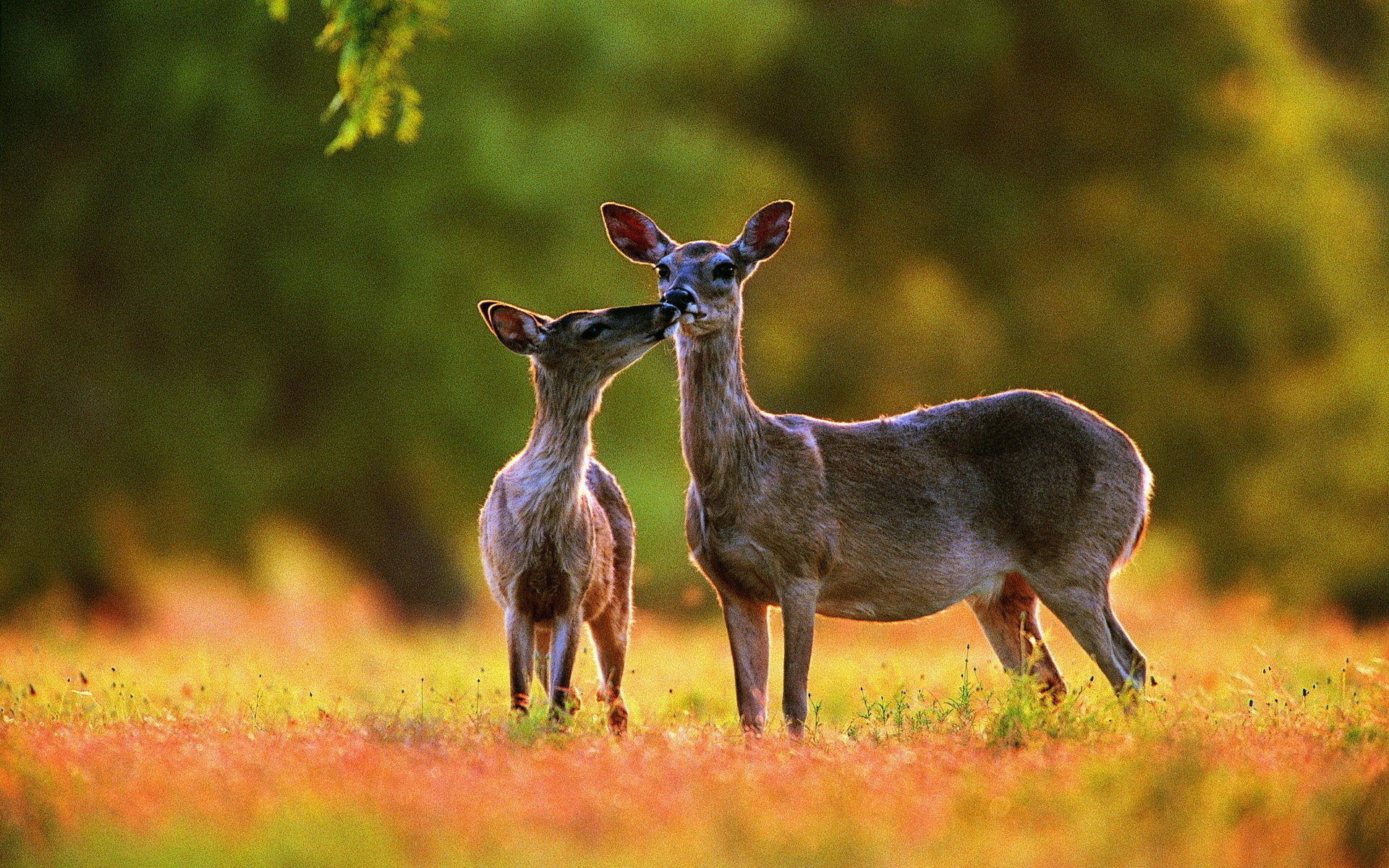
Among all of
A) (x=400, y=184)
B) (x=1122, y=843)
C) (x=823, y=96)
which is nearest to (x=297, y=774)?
(x=1122, y=843)

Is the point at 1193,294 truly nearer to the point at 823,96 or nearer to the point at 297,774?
the point at 823,96

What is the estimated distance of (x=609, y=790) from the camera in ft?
18.1

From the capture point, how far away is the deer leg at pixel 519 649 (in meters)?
7.96

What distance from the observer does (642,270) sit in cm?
1972

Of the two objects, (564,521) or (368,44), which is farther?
(368,44)

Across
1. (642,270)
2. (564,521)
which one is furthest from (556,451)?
(642,270)

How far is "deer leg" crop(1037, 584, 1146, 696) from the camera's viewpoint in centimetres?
821

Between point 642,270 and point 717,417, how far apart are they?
Answer: 11.8 meters

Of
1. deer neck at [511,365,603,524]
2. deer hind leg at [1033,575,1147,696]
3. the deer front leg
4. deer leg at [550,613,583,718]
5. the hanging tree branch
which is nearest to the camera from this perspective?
the deer front leg

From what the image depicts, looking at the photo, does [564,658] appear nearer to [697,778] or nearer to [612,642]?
[612,642]

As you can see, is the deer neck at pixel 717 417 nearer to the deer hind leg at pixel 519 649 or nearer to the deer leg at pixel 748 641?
the deer leg at pixel 748 641

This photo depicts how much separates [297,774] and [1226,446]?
18724 mm

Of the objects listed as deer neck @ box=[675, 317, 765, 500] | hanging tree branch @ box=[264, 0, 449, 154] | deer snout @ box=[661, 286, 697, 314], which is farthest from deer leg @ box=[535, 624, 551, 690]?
hanging tree branch @ box=[264, 0, 449, 154]

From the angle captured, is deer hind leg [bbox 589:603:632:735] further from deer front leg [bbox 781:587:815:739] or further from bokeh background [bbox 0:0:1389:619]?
bokeh background [bbox 0:0:1389:619]
